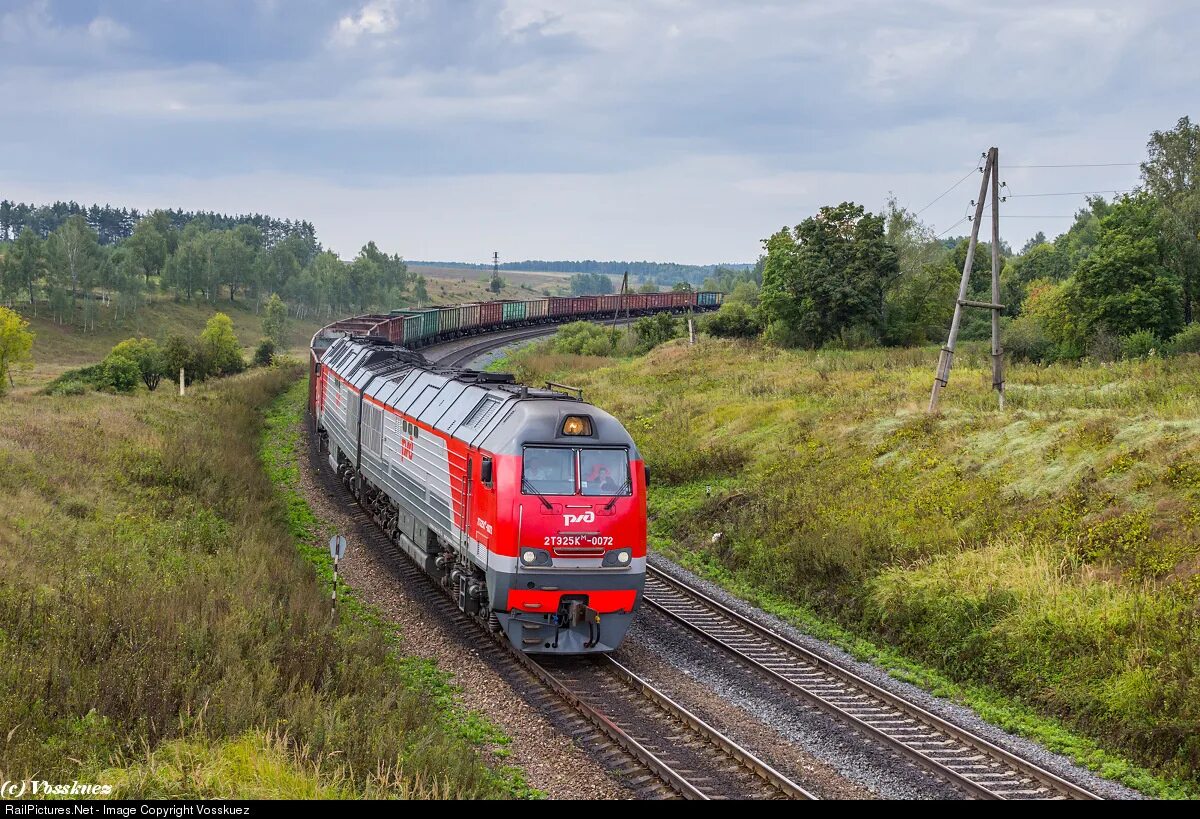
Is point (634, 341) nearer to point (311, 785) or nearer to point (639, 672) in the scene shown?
point (639, 672)

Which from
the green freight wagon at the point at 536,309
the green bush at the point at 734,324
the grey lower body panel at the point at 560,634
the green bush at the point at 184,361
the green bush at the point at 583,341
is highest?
the green freight wagon at the point at 536,309

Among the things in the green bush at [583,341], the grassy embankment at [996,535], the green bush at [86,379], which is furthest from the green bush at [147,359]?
the grassy embankment at [996,535]

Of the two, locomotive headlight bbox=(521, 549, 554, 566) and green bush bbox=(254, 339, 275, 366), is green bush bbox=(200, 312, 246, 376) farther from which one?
locomotive headlight bbox=(521, 549, 554, 566)

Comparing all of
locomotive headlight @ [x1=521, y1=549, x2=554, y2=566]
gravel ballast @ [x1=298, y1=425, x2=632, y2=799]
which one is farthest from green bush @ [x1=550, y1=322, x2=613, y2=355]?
locomotive headlight @ [x1=521, y1=549, x2=554, y2=566]

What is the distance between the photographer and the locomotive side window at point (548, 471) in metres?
14.9

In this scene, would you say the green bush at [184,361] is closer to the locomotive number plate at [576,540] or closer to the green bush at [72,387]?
the green bush at [72,387]

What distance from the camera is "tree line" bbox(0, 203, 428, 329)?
11638 centimetres

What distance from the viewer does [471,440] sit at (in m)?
16.4

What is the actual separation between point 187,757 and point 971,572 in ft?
42.6

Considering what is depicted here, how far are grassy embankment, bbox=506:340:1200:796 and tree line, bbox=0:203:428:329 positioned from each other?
4211 inches

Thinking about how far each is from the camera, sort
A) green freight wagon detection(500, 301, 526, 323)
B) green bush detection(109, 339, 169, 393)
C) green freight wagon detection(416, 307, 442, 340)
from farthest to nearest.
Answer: green freight wagon detection(500, 301, 526, 323) → green freight wagon detection(416, 307, 442, 340) → green bush detection(109, 339, 169, 393)

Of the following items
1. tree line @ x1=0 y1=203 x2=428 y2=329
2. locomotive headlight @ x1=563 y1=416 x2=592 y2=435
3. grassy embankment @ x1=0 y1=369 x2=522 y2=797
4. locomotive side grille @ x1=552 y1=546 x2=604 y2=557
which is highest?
tree line @ x1=0 y1=203 x2=428 y2=329

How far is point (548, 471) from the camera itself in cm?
1512

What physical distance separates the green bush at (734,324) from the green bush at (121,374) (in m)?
38.9
